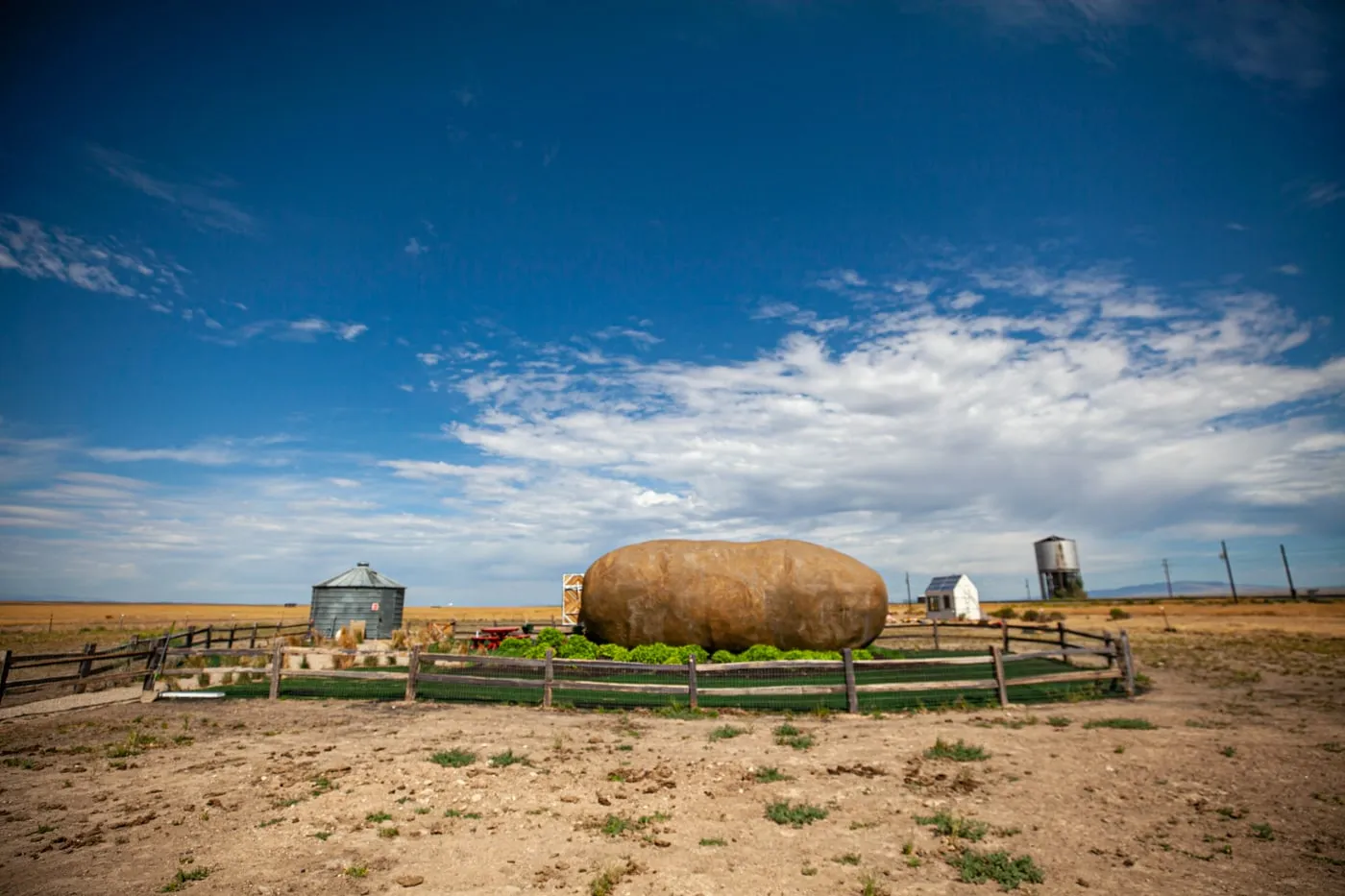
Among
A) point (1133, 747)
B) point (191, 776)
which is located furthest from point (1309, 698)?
point (191, 776)

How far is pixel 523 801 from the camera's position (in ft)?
24.7

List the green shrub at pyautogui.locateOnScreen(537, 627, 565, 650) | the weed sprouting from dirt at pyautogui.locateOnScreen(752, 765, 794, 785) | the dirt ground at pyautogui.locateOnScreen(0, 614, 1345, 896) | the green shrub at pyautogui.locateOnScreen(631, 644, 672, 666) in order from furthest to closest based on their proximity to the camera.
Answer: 1. the green shrub at pyautogui.locateOnScreen(537, 627, 565, 650)
2. the green shrub at pyautogui.locateOnScreen(631, 644, 672, 666)
3. the weed sprouting from dirt at pyautogui.locateOnScreen(752, 765, 794, 785)
4. the dirt ground at pyautogui.locateOnScreen(0, 614, 1345, 896)

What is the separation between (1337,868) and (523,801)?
7.85m

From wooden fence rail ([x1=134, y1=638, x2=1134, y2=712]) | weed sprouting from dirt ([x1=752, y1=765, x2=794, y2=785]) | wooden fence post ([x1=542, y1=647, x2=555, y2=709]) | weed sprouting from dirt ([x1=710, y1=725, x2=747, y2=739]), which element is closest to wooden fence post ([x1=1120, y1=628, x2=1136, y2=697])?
wooden fence rail ([x1=134, y1=638, x2=1134, y2=712])

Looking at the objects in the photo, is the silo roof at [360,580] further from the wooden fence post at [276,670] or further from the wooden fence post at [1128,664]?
the wooden fence post at [1128,664]

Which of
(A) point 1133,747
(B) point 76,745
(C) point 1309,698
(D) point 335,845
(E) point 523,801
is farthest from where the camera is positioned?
(C) point 1309,698

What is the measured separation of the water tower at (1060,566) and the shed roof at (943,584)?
25368 millimetres

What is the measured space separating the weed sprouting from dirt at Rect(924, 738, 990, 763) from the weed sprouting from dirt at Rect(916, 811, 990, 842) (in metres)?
2.22

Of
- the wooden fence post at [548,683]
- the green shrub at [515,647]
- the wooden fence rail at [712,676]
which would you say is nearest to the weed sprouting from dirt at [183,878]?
the wooden fence rail at [712,676]

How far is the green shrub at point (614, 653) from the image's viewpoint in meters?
17.5

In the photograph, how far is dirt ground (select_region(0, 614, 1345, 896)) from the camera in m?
5.67

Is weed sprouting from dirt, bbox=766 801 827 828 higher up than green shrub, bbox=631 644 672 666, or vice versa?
green shrub, bbox=631 644 672 666

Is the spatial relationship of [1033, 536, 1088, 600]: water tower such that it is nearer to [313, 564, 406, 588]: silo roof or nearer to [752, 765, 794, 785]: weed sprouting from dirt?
[313, 564, 406, 588]: silo roof

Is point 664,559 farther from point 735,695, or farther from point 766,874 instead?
point 766,874
